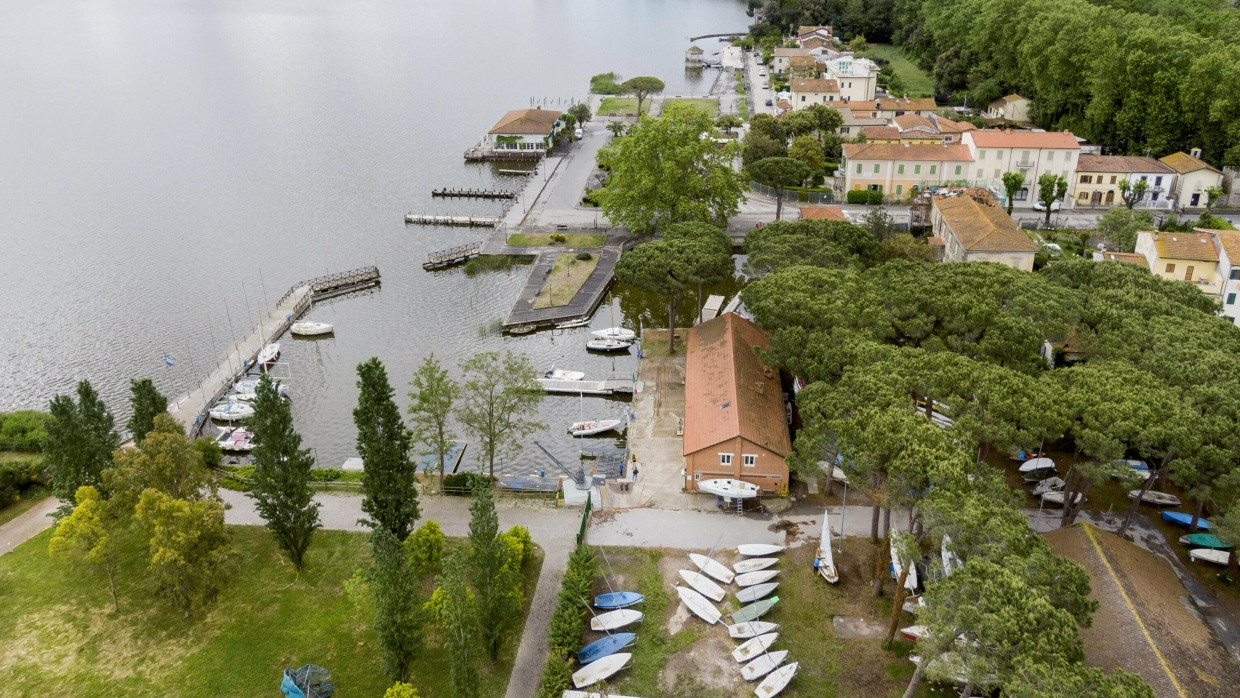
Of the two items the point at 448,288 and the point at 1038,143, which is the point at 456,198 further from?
the point at 1038,143

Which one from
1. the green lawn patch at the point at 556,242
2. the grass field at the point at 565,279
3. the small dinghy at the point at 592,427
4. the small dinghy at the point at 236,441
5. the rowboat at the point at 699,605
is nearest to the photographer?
the rowboat at the point at 699,605

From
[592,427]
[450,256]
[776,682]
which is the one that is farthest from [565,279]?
[776,682]

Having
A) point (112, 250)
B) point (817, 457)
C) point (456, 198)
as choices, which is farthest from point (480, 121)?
point (817, 457)

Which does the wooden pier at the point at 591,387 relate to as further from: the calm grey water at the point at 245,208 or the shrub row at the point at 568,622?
the shrub row at the point at 568,622

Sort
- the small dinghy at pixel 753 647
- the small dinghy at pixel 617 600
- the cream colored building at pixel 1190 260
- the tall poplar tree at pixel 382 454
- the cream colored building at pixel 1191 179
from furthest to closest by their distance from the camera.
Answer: the cream colored building at pixel 1191 179, the cream colored building at pixel 1190 260, the tall poplar tree at pixel 382 454, the small dinghy at pixel 617 600, the small dinghy at pixel 753 647

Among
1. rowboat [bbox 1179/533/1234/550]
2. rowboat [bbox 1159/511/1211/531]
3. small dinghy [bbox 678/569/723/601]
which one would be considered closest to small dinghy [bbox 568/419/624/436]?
small dinghy [bbox 678/569/723/601]

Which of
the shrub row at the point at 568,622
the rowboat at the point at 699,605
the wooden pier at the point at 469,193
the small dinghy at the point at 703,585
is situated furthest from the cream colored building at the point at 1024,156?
the shrub row at the point at 568,622

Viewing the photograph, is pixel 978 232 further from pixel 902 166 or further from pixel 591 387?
pixel 591 387
